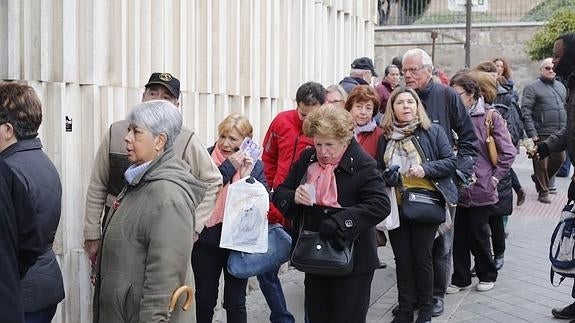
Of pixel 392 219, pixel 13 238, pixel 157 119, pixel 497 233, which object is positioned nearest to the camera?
pixel 13 238

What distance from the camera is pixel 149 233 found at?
3.68 metres

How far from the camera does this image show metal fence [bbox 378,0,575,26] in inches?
1011

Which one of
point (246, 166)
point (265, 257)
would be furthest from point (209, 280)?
point (246, 166)

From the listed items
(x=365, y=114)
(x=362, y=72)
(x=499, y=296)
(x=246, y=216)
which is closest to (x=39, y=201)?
(x=246, y=216)

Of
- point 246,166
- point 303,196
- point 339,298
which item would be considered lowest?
point 339,298

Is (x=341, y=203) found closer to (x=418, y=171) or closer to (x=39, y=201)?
(x=418, y=171)

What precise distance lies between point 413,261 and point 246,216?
156cm

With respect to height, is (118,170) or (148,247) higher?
(118,170)

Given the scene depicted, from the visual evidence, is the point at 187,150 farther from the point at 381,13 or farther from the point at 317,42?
the point at 381,13

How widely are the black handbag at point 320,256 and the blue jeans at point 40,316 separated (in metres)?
1.51

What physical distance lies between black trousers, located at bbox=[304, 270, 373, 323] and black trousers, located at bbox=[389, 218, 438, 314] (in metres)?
1.33

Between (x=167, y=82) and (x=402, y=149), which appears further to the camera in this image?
(x=402, y=149)

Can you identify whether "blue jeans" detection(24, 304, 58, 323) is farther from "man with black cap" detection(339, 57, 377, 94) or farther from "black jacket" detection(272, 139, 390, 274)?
"man with black cap" detection(339, 57, 377, 94)

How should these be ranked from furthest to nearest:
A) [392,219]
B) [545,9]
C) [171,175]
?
[545,9], [392,219], [171,175]
